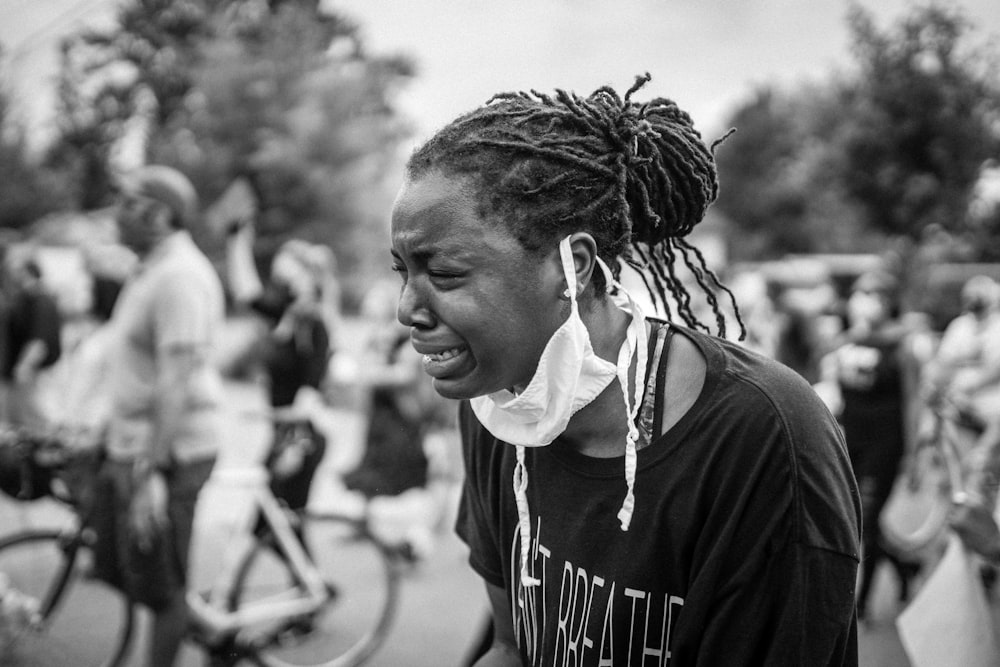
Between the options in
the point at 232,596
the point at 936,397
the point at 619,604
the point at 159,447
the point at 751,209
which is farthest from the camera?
the point at 751,209

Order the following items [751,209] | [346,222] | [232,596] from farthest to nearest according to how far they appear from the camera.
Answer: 1. [751,209]
2. [346,222]
3. [232,596]

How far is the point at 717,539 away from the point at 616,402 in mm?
300

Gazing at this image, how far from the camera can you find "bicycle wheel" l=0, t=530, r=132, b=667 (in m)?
3.84

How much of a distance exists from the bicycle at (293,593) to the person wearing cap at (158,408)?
0.43 meters

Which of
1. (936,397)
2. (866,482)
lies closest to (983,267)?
(936,397)

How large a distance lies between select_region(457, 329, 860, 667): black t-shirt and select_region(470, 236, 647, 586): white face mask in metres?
0.06

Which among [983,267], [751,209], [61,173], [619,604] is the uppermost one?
[751,209]

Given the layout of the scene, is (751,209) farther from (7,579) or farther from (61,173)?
(7,579)

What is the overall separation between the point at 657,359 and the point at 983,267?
555 inches

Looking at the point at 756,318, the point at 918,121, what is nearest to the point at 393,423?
the point at 756,318

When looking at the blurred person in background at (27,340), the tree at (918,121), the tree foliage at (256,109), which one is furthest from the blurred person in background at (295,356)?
the tree foliage at (256,109)

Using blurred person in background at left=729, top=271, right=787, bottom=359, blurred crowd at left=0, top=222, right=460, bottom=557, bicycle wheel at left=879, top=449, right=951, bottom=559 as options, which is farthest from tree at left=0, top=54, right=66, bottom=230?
bicycle wheel at left=879, top=449, right=951, bottom=559

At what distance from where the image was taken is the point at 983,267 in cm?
1368

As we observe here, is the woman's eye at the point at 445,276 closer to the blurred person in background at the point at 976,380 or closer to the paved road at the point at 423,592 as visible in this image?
the paved road at the point at 423,592
